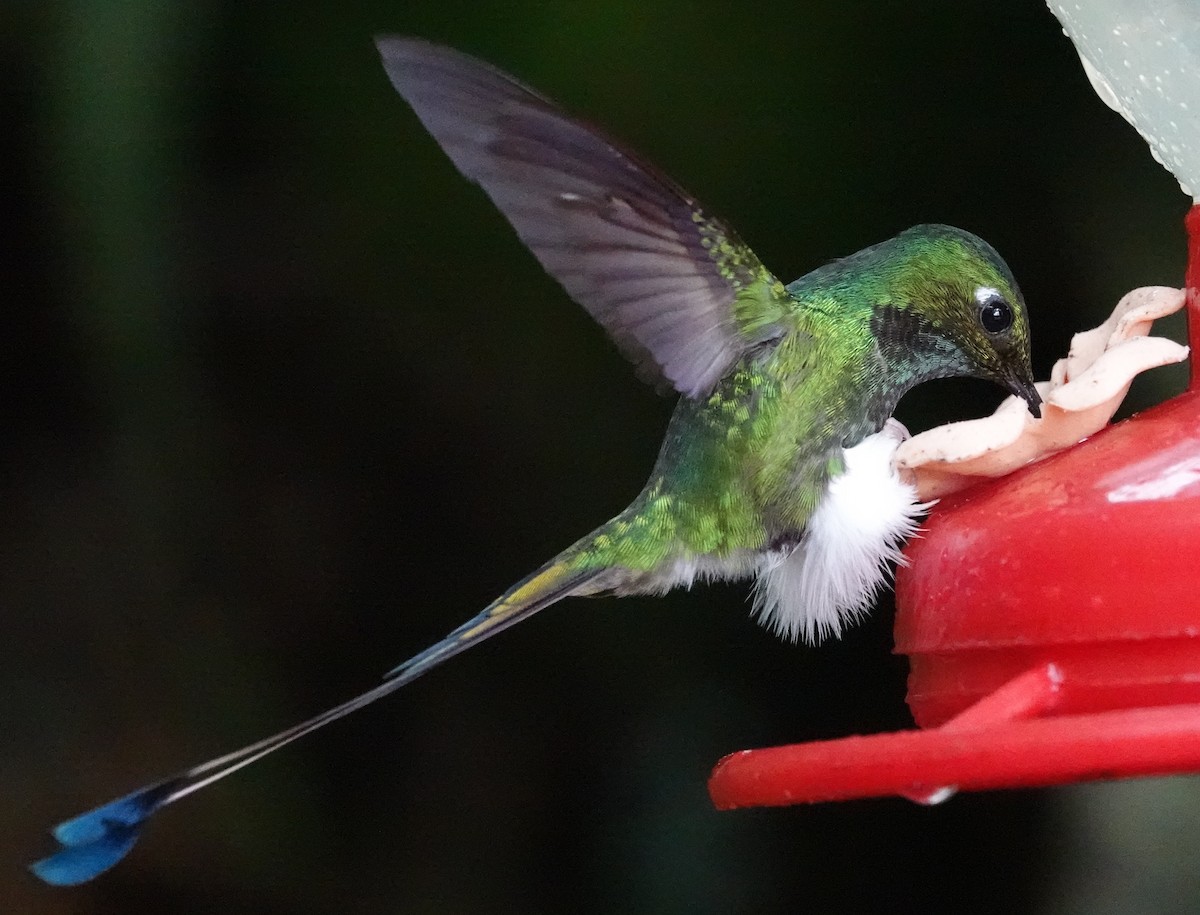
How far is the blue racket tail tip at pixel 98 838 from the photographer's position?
166cm

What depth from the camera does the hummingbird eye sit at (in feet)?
5.71

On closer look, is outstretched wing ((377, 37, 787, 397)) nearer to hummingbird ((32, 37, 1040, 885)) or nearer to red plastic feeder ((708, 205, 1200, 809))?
hummingbird ((32, 37, 1040, 885))

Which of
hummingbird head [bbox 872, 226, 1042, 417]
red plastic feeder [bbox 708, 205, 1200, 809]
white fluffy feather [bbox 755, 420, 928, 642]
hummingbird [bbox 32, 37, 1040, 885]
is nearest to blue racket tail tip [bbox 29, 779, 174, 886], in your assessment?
hummingbird [bbox 32, 37, 1040, 885]

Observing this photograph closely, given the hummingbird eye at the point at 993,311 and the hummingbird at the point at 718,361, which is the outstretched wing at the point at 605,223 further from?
the hummingbird eye at the point at 993,311

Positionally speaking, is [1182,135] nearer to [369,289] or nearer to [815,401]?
[815,401]

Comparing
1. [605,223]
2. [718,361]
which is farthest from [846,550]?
[605,223]

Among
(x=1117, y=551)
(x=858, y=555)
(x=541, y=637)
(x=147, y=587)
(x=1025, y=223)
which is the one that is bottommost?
(x=541, y=637)

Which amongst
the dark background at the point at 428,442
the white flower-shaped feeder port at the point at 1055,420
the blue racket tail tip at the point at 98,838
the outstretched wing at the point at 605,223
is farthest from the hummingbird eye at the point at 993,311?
the blue racket tail tip at the point at 98,838

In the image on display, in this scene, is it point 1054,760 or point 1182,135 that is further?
point 1182,135

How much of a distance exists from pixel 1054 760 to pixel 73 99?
2.09m

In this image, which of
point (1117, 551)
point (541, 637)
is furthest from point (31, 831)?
point (1117, 551)

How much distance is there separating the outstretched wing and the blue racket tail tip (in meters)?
0.79

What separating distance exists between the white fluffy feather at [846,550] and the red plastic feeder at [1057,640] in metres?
0.20

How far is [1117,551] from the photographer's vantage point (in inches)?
49.1
